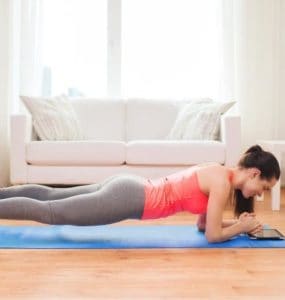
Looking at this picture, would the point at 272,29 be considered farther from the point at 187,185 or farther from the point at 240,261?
the point at 240,261

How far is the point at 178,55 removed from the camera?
14.2 feet

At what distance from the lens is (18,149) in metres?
3.24

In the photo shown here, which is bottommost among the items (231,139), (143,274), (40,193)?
(143,274)

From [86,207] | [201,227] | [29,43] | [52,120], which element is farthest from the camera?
[29,43]

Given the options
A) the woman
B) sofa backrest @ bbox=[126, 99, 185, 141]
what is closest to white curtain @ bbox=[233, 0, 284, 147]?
sofa backrest @ bbox=[126, 99, 185, 141]

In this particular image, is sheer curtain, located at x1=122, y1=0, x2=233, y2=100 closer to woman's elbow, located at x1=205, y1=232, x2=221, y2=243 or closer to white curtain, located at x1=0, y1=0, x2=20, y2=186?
white curtain, located at x1=0, y1=0, x2=20, y2=186

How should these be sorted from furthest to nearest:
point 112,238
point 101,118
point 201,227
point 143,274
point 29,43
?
point 29,43 < point 101,118 < point 201,227 < point 112,238 < point 143,274

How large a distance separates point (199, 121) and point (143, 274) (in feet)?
6.86

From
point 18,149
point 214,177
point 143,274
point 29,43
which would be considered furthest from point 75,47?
point 143,274

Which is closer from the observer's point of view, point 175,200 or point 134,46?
point 175,200

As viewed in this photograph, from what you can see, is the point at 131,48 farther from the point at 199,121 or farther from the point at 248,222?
the point at 248,222

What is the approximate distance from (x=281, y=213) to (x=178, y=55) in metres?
1.99

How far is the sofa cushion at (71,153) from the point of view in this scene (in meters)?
3.23

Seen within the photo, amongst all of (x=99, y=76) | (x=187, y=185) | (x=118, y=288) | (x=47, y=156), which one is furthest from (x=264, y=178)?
(x=99, y=76)
